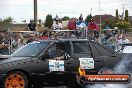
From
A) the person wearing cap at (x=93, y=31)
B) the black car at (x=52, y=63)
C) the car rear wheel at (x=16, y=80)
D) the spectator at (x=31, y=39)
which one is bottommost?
the car rear wheel at (x=16, y=80)

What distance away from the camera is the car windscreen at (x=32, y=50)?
37.3ft

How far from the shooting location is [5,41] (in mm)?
19609

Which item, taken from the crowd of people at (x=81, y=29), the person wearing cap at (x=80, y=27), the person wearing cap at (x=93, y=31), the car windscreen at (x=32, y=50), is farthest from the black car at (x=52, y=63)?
the person wearing cap at (x=93, y=31)

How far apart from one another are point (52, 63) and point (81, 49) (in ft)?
3.29

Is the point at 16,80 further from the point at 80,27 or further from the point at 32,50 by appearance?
the point at 80,27

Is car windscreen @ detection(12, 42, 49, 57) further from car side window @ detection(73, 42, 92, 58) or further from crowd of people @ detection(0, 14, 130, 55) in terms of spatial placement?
crowd of people @ detection(0, 14, 130, 55)

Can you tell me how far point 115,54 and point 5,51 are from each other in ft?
25.2

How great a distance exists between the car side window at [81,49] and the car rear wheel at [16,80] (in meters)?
1.66

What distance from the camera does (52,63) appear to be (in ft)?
36.5

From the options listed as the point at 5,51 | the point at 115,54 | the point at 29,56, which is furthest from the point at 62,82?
the point at 5,51

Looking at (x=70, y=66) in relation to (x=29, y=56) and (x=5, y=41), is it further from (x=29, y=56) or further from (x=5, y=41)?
(x=5, y=41)

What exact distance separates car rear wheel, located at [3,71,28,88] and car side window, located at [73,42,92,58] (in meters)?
1.66

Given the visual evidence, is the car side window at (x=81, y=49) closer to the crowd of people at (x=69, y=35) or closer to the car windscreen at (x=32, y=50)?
the car windscreen at (x=32, y=50)

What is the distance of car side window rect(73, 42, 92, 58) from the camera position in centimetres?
1153
